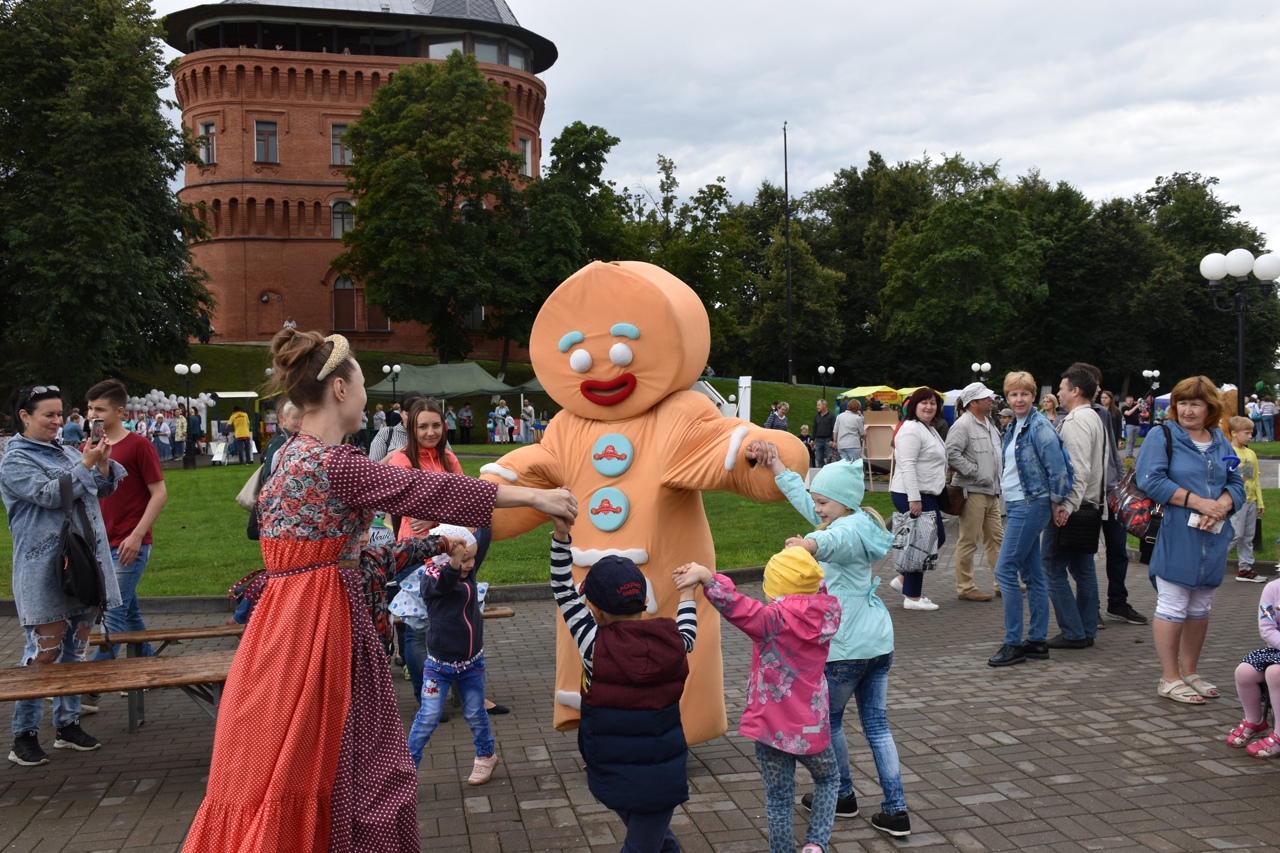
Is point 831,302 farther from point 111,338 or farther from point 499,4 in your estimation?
point 111,338

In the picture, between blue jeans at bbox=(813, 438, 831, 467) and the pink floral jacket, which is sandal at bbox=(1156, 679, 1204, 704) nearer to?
the pink floral jacket

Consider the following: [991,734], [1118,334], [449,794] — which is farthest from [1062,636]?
[1118,334]

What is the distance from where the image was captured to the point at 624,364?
5.12 meters

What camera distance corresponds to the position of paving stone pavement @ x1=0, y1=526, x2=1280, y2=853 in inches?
172

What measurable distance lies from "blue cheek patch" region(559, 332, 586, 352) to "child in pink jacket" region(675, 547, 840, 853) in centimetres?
188

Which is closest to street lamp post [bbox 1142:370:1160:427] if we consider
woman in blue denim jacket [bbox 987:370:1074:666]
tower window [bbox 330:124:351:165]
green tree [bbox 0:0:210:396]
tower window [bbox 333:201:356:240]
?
woman in blue denim jacket [bbox 987:370:1074:666]

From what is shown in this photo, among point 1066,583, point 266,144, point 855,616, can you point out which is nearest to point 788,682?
point 855,616

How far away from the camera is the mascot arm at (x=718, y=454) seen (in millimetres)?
4836

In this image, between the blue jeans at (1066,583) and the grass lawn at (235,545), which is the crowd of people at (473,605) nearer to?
the blue jeans at (1066,583)

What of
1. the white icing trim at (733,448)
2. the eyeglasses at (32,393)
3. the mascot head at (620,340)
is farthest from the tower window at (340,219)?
the white icing trim at (733,448)

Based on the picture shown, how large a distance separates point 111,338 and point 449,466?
2764 centimetres

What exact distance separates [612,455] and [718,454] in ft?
1.85

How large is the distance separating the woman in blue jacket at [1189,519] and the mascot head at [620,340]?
9.87ft

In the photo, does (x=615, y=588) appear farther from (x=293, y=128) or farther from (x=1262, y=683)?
(x=293, y=128)
